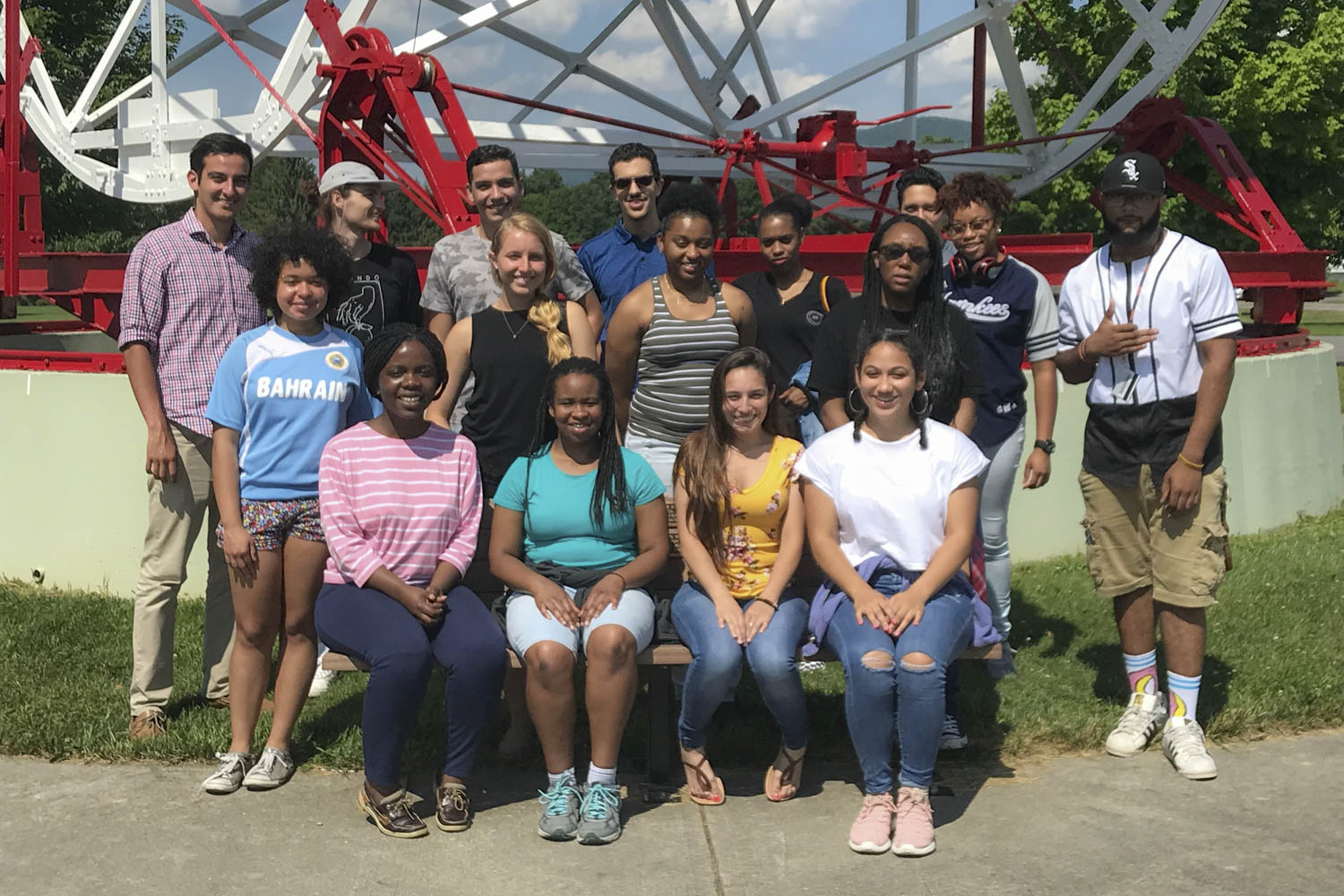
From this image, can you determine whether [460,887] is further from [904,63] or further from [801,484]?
[904,63]

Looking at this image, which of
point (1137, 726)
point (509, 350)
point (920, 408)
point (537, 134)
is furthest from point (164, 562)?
point (537, 134)

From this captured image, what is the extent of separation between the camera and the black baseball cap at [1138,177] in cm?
487

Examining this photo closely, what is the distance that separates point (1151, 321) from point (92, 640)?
15.5 feet

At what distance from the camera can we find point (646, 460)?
4887 mm

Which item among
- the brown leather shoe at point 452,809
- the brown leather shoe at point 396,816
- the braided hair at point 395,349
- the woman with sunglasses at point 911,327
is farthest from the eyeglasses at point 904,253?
the brown leather shoe at point 396,816

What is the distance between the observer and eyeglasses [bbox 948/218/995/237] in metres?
5.20

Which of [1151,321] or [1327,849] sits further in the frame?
[1151,321]

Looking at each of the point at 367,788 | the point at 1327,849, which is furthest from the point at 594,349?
the point at 1327,849

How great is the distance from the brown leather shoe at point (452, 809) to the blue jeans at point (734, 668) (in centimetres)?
71

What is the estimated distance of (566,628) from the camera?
4445 mm

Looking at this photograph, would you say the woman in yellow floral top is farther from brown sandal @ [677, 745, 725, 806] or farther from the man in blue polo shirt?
the man in blue polo shirt

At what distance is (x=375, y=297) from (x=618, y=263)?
0.96 meters

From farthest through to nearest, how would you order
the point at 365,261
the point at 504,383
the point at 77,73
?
the point at 77,73 → the point at 365,261 → the point at 504,383

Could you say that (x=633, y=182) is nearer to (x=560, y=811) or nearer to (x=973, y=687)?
(x=973, y=687)
